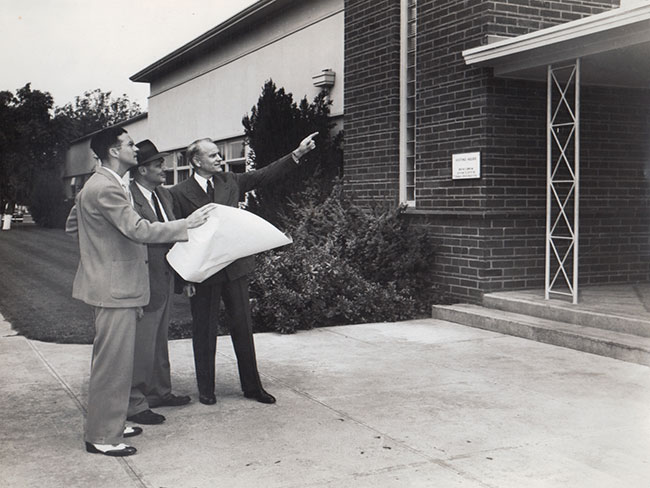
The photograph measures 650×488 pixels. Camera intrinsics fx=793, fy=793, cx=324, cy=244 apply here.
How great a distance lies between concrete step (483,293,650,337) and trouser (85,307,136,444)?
16.7 feet

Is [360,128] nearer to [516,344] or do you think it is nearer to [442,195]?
[442,195]

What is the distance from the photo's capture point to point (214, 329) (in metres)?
6.11

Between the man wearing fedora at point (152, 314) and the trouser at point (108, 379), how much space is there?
60cm

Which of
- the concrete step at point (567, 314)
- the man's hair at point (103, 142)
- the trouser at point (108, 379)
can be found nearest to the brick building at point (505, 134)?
the concrete step at point (567, 314)

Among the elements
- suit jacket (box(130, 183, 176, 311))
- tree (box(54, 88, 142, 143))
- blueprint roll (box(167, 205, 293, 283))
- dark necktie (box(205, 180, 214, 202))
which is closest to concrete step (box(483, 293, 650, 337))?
blueprint roll (box(167, 205, 293, 283))

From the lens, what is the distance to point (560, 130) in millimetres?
10242

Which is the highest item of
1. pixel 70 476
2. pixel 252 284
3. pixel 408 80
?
pixel 408 80

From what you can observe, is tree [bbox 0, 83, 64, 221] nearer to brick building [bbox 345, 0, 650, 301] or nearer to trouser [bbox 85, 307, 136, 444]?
trouser [bbox 85, 307, 136, 444]

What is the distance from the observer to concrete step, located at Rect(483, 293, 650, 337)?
778 centimetres

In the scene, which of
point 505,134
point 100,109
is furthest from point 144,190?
point 100,109

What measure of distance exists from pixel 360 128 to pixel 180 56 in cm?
1044

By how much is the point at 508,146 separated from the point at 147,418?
20.0 ft

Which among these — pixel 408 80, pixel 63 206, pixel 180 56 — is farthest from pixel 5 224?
pixel 408 80

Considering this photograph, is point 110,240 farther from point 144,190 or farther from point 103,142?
point 144,190
